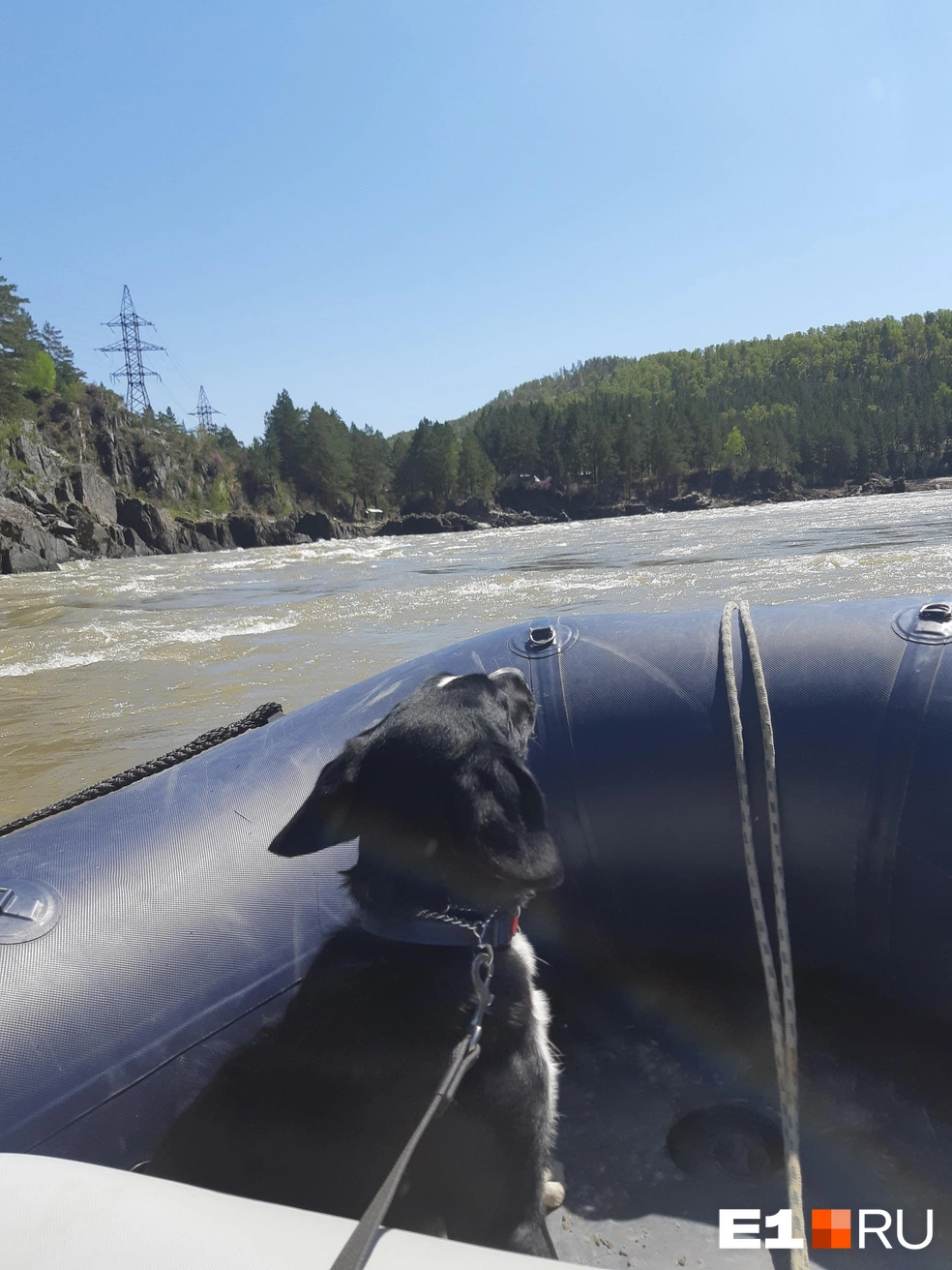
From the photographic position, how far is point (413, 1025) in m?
1.87

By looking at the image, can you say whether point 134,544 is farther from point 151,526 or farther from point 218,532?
point 218,532

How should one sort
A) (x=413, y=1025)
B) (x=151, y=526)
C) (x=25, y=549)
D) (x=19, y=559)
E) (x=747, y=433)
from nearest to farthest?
(x=413, y=1025) < (x=19, y=559) < (x=25, y=549) < (x=151, y=526) < (x=747, y=433)

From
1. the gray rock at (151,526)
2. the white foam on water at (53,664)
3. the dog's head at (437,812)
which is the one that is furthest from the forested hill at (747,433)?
the dog's head at (437,812)

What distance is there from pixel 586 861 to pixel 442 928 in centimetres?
72

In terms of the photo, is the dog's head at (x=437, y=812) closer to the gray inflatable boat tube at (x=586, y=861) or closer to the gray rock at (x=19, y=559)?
the gray inflatable boat tube at (x=586, y=861)

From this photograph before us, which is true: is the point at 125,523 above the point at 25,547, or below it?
above

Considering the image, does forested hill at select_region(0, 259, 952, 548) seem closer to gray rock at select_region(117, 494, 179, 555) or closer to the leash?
gray rock at select_region(117, 494, 179, 555)

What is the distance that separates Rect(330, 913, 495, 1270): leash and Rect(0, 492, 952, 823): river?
400 centimetres

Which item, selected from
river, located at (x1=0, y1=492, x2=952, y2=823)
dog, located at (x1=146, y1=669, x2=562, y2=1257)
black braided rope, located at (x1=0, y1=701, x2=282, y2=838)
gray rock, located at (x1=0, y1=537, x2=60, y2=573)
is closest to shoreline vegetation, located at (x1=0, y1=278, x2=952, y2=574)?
gray rock, located at (x1=0, y1=537, x2=60, y2=573)

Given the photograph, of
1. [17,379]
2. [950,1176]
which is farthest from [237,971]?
[17,379]

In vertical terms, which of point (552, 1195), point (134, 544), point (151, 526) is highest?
point (151, 526)

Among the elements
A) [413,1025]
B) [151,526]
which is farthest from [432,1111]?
[151,526]

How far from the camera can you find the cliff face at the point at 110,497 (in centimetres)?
3797

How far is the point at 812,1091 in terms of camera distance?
2307mm
